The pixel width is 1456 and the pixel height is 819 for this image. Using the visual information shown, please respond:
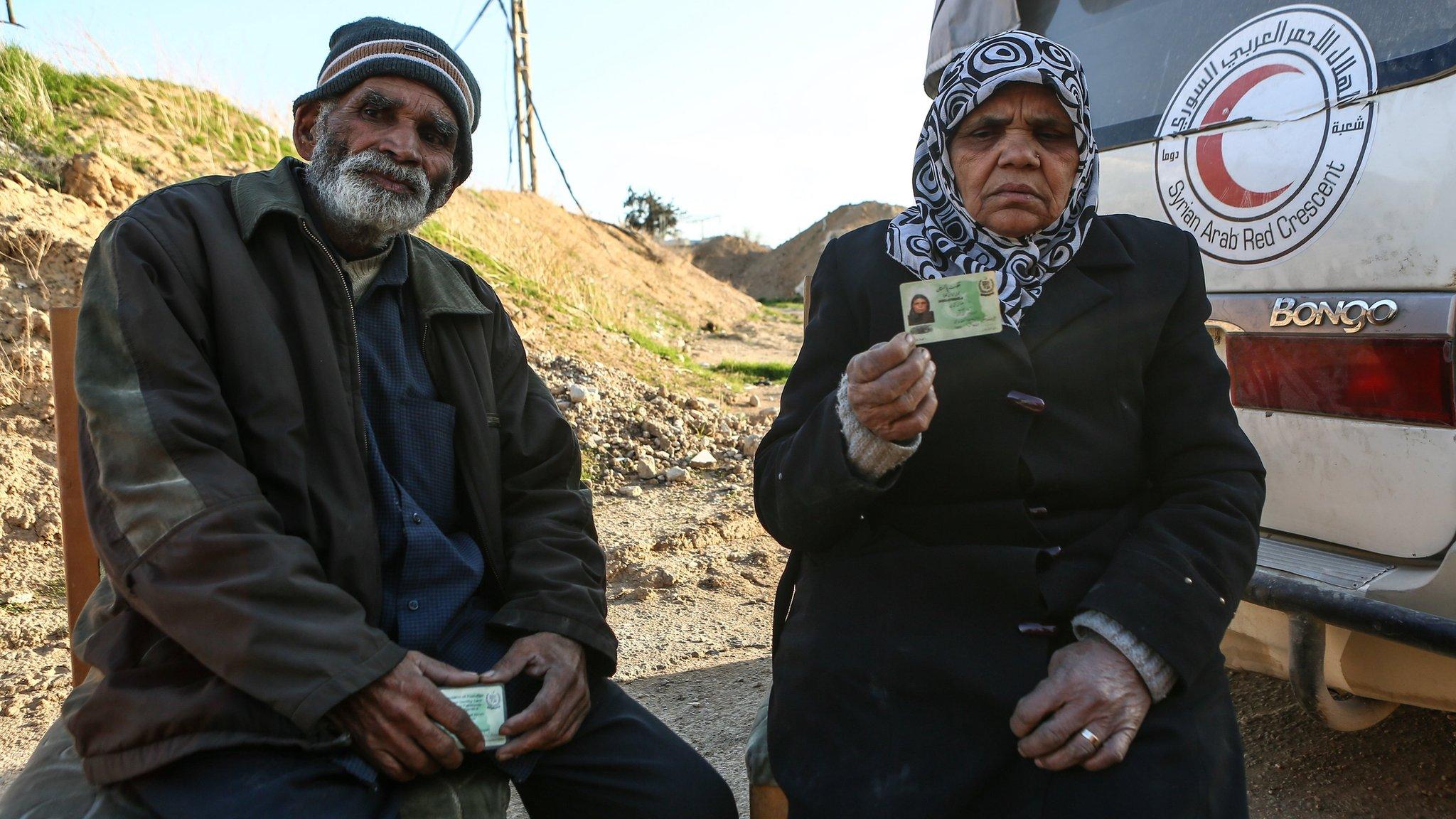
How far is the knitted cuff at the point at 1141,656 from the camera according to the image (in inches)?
67.8

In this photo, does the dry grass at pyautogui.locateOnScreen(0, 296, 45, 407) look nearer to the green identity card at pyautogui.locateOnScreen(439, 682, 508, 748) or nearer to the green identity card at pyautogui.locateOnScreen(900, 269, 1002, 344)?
the green identity card at pyautogui.locateOnScreen(439, 682, 508, 748)

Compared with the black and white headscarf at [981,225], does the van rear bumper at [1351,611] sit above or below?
below

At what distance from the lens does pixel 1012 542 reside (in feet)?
6.15

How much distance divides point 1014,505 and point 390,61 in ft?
5.48

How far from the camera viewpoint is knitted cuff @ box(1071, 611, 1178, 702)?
1.72 metres

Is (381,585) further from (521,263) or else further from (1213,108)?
(521,263)

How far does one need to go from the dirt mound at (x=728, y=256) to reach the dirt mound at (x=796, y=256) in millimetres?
621

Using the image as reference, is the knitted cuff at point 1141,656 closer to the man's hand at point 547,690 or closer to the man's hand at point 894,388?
the man's hand at point 894,388

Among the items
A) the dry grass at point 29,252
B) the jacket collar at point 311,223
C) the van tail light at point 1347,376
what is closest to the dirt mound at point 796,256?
the dry grass at point 29,252

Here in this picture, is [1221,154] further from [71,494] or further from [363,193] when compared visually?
[71,494]

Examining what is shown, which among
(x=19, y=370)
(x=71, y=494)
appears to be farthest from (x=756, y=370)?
(x=71, y=494)

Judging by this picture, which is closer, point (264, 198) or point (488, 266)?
point (264, 198)

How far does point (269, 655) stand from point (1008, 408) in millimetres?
1370

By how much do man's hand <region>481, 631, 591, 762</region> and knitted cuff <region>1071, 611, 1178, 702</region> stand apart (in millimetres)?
1024
